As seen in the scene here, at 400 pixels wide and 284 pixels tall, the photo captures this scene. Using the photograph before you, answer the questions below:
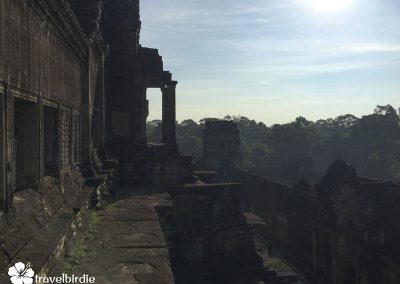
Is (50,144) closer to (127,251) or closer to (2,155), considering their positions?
(127,251)

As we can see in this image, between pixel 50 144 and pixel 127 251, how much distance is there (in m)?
2.06

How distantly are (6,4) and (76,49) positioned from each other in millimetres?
4001

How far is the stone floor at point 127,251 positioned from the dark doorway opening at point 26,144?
120 centimetres

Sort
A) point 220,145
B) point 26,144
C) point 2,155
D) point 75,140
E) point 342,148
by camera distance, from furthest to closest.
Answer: point 342,148 < point 220,145 < point 75,140 < point 26,144 < point 2,155

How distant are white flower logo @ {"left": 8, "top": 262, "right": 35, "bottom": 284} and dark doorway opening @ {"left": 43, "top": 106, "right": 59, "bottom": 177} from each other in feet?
9.45

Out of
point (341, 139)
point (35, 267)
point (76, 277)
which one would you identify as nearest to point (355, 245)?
point (76, 277)

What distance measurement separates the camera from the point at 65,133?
690cm

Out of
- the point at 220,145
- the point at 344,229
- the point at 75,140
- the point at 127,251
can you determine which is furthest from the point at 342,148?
the point at 127,251

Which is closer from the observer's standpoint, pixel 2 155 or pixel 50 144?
pixel 2 155

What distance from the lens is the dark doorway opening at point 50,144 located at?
5895mm

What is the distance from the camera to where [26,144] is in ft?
15.9

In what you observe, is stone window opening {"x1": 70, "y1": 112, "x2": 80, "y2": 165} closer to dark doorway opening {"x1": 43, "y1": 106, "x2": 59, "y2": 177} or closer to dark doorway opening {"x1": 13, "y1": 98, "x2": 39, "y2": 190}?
dark doorway opening {"x1": 43, "y1": 106, "x2": 59, "y2": 177}

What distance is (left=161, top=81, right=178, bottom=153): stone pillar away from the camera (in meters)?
15.5

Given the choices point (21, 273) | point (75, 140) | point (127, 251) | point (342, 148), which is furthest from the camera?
point (342, 148)
